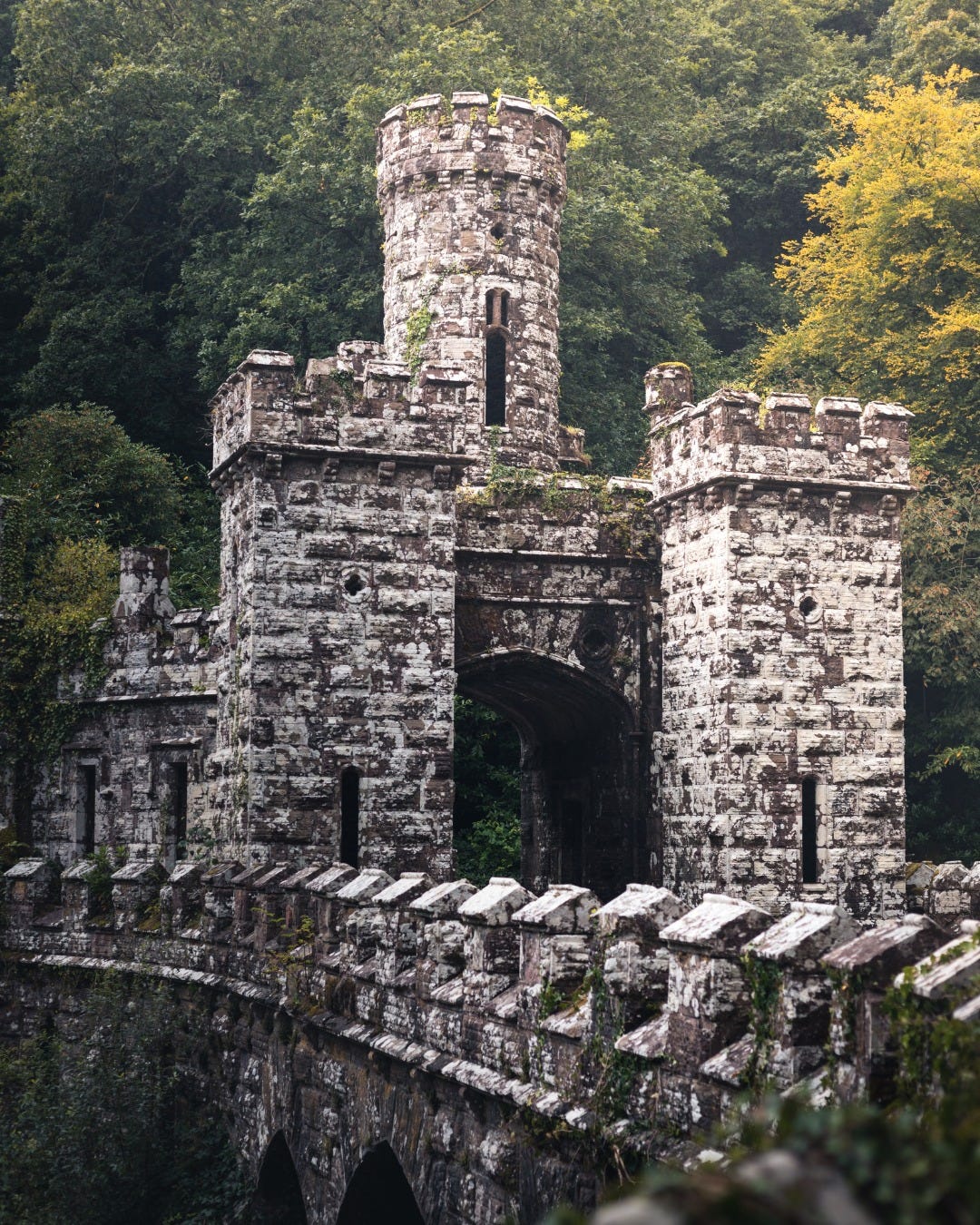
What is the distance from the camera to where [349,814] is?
1880 cm

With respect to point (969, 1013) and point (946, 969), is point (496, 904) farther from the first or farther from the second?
point (969, 1013)

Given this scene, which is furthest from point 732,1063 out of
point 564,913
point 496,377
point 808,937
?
point 496,377

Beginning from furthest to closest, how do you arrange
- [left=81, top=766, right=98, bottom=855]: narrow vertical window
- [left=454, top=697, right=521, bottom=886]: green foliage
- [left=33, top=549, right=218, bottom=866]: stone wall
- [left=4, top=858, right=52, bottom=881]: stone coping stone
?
[left=454, top=697, right=521, bottom=886]: green foliage → [left=81, top=766, right=98, bottom=855]: narrow vertical window → [left=33, top=549, right=218, bottom=866]: stone wall → [left=4, top=858, right=52, bottom=881]: stone coping stone

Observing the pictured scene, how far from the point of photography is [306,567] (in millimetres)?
18875

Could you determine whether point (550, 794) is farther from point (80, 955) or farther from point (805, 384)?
point (805, 384)

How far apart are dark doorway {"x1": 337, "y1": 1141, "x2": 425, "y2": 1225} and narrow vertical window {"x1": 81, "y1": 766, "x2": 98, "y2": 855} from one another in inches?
456

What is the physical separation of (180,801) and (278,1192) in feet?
25.6

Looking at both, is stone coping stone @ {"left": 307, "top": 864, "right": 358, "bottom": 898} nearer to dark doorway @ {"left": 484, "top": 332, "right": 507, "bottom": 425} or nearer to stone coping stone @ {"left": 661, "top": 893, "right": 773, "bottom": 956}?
stone coping stone @ {"left": 661, "top": 893, "right": 773, "bottom": 956}

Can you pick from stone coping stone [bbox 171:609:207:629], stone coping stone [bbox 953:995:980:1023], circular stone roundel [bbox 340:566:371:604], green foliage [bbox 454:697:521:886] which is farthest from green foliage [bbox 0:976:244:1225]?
green foliage [bbox 454:697:521:886]

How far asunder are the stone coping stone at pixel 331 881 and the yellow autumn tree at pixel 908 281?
18.3 metres

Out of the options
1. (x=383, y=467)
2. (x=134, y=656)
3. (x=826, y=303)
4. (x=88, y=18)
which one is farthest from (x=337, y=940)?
(x=88, y=18)

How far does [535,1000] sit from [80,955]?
11.4 m

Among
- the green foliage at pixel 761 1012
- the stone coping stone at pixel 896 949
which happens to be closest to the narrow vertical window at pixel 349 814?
the green foliage at pixel 761 1012

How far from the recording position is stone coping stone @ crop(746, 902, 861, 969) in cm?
709
